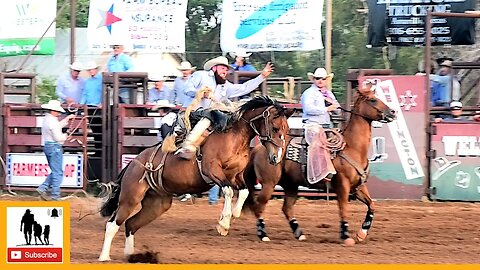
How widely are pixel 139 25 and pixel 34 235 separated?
32.6 feet

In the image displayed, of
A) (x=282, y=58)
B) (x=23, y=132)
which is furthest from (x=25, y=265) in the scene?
(x=282, y=58)

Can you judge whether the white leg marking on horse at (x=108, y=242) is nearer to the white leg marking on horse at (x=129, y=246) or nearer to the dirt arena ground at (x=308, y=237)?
the dirt arena ground at (x=308, y=237)

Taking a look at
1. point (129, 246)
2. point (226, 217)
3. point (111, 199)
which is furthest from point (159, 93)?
point (226, 217)

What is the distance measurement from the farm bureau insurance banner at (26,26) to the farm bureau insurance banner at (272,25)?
11.4 feet

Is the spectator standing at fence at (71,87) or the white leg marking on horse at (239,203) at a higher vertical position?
the spectator standing at fence at (71,87)

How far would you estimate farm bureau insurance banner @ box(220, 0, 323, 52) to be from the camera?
1603cm

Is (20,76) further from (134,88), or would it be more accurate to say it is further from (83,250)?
(83,250)

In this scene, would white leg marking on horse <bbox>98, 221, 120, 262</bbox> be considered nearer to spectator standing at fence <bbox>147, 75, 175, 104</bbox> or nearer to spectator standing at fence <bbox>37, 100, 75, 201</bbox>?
spectator standing at fence <bbox>37, 100, 75, 201</bbox>

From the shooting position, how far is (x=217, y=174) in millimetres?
9758

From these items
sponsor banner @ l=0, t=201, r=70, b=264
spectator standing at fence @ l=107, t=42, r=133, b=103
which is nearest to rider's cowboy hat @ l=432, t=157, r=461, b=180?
spectator standing at fence @ l=107, t=42, r=133, b=103

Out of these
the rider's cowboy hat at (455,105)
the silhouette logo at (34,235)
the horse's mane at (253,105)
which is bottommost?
the silhouette logo at (34,235)

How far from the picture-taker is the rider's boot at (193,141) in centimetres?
998

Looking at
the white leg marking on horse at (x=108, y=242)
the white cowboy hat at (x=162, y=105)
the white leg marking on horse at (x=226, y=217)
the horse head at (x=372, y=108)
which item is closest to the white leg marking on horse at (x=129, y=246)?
the white leg marking on horse at (x=108, y=242)

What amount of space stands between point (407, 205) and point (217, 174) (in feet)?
17.9
